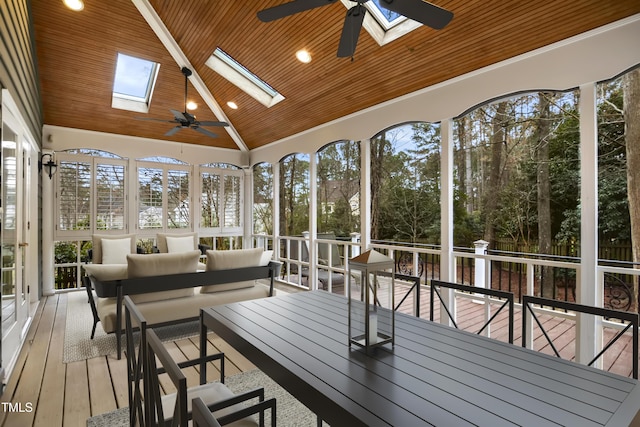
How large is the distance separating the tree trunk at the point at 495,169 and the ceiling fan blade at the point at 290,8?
202 inches

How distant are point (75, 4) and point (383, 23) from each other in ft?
12.4

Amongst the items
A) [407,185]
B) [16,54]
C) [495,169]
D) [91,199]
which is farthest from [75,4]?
[495,169]

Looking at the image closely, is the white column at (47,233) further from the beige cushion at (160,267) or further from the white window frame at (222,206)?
the beige cushion at (160,267)

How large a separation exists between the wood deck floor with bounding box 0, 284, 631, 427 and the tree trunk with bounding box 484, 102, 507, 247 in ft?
7.40

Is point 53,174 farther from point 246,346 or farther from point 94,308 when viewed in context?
point 246,346

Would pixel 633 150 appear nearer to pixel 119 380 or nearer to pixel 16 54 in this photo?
pixel 119 380

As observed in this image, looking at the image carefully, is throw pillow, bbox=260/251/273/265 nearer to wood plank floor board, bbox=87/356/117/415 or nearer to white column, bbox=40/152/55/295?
wood plank floor board, bbox=87/356/117/415

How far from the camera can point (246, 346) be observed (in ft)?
5.70

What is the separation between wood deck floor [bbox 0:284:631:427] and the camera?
2.45 meters

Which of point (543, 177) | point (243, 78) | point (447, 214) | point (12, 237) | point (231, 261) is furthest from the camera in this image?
point (243, 78)

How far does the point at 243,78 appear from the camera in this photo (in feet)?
19.4

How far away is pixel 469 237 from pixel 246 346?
6.00 meters

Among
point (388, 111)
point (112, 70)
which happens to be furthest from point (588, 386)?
point (112, 70)

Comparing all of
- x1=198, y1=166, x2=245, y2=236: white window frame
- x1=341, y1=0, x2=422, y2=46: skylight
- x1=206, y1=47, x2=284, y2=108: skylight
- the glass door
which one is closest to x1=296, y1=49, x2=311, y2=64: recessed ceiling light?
x1=341, y1=0, x2=422, y2=46: skylight
